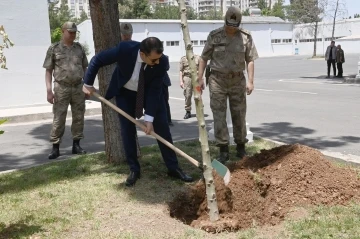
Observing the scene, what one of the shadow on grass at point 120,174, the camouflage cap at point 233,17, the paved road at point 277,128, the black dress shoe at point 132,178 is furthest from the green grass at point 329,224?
the paved road at point 277,128

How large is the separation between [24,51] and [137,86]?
8.19m

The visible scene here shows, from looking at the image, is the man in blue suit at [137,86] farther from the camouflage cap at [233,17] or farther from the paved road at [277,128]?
the paved road at [277,128]

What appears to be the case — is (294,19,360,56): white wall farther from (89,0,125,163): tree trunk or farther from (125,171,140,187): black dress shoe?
(125,171,140,187): black dress shoe

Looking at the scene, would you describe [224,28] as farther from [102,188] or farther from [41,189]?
[41,189]

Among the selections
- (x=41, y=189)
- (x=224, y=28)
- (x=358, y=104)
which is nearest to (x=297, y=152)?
(x=224, y=28)

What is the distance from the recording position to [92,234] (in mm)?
3912

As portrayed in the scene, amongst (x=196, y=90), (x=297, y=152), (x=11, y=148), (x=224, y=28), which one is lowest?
(x=11, y=148)

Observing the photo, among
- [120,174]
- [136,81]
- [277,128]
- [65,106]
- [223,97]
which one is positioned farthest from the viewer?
[277,128]

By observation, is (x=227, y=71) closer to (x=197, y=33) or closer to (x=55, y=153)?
(x=55, y=153)

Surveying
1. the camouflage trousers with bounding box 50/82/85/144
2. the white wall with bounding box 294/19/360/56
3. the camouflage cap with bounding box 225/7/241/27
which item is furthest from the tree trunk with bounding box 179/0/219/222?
the white wall with bounding box 294/19/360/56

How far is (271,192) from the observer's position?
14.8ft

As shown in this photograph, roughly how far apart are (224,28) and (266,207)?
2445mm

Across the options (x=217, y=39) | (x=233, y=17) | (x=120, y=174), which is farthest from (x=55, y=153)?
(x=233, y=17)

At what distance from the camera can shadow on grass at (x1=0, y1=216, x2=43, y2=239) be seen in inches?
156
